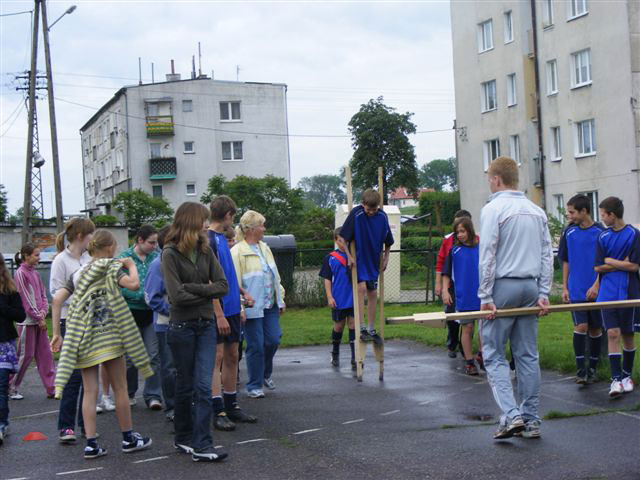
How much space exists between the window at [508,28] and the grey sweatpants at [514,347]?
4043 centimetres

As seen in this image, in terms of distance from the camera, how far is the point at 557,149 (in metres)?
42.4

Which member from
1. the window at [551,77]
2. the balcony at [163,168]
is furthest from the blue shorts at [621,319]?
the balcony at [163,168]

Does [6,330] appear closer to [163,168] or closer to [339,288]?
[339,288]

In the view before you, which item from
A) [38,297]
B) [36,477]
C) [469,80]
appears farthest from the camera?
[469,80]

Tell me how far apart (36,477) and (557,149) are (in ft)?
128

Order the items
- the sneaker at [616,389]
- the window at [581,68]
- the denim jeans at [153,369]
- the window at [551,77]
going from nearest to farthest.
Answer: the sneaker at [616,389] → the denim jeans at [153,369] → the window at [581,68] → the window at [551,77]

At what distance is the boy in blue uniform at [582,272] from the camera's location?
917 centimetres

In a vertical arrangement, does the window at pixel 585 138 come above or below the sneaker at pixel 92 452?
above

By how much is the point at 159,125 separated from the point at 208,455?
66249 mm

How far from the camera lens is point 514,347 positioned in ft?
23.3

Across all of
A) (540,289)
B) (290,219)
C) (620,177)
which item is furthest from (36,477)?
(290,219)

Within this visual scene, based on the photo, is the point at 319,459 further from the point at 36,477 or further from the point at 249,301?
the point at 249,301

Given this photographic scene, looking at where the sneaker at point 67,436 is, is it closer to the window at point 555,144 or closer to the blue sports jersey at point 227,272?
the blue sports jersey at point 227,272

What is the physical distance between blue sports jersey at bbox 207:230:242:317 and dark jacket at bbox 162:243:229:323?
69 centimetres
